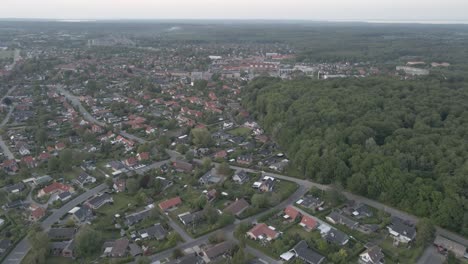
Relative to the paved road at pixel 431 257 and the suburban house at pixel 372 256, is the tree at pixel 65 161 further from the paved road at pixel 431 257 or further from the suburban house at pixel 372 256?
the paved road at pixel 431 257

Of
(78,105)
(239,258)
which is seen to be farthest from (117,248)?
(78,105)

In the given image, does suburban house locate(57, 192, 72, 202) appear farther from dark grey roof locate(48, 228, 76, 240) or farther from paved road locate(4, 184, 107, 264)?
dark grey roof locate(48, 228, 76, 240)

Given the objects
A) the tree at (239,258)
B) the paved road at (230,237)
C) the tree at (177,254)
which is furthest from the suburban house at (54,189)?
the tree at (239,258)

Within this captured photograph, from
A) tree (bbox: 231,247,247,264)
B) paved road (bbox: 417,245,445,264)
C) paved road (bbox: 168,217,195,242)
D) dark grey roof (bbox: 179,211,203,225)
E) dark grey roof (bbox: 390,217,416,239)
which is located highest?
tree (bbox: 231,247,247,264)

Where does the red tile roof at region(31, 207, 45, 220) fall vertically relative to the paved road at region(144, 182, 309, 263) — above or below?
above

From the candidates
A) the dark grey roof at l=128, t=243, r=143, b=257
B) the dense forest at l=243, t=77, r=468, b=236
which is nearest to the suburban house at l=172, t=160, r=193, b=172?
the dense forest at l=243, t=77, r=468, b=236

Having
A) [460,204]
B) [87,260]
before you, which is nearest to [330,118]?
[460,204]

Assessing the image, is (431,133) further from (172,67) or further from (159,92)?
(172,67)
